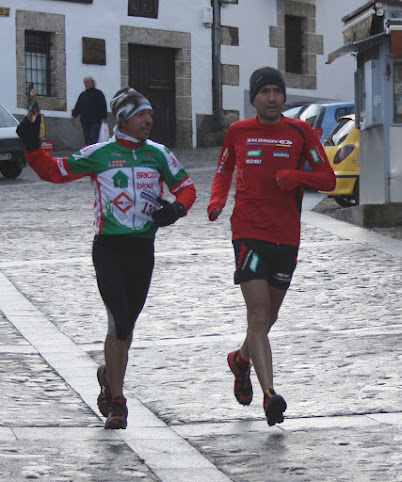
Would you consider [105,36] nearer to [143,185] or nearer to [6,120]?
[6,120]

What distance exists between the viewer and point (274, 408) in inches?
220

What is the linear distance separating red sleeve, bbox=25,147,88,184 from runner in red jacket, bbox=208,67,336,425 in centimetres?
81

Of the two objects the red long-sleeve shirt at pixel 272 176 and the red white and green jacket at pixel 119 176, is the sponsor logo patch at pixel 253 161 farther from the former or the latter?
the red white and green jacket at pixel 119 176

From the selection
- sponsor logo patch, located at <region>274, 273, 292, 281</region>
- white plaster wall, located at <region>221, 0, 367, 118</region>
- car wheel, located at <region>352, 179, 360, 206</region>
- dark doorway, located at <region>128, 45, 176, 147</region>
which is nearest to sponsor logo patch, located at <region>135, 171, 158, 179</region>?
sponsor logo patch, located at <region>274, 273, 292, 281</region>

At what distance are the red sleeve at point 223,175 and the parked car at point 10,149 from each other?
14.3 meters

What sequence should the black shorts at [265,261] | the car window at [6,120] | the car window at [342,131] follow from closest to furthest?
1. the black shorts at [265,261]
2. the car window at [342,131]
3. the car window at [6,120]

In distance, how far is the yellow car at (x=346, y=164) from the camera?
1619 centimetres

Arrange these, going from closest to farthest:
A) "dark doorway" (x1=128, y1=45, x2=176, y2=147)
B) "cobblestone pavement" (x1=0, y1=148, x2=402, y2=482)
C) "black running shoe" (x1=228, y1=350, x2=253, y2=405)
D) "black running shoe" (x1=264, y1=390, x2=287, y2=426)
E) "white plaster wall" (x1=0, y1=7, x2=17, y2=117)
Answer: "cobblestone pavement" (x1=0, y1=148, x2=402, y2=482) < "black running shoe" (x1=264, y1=390, x2=287, y2=426) < "black running shoe" (x1=228, y1=350, x2=253, y2=405) < "white plaster wall" (x1=0, y1=7, x2=17, y2=117) < "dark doorway" (x1=128, y1=45, x2=176, y2=147)

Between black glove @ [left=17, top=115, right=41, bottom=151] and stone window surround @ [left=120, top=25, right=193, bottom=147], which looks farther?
stone window surround @ [left=120, top=25, right=193, bottom=147]

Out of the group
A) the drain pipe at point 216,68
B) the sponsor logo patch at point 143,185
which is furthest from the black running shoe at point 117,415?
the drain pipe at point 216,68

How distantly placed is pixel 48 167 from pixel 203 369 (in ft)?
6.53

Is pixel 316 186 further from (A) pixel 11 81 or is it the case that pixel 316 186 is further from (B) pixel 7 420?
(A) pixel 11 81

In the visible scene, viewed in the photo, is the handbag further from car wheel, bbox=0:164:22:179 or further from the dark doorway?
the dark doorway

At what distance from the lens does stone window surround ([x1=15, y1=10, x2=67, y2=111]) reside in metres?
27.9
